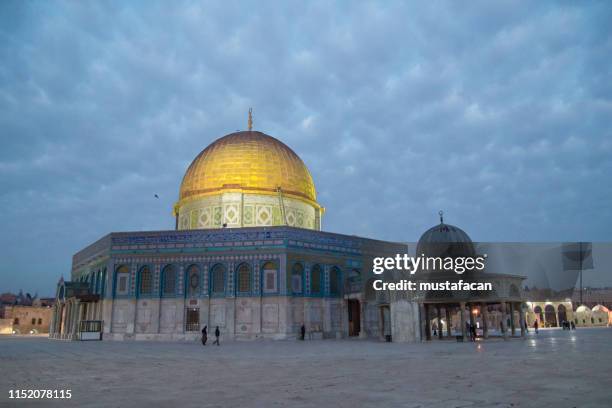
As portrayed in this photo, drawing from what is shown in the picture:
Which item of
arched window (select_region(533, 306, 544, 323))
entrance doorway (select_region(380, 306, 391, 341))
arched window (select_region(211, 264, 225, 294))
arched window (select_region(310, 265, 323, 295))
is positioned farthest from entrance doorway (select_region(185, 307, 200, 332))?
arched window (select_region(533, 306, 544, 323))

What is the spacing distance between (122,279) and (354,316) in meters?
17.5

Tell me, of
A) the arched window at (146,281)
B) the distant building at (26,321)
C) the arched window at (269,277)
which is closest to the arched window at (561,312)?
the arched window at (269,277)

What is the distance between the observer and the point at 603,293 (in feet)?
263

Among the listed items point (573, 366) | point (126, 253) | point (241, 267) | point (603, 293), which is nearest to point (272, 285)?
point (241, 267)

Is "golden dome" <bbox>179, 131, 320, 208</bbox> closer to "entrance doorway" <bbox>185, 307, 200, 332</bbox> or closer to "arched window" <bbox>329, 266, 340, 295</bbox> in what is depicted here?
"arched window" <bbox>329, 266, 340, 295</bbox>

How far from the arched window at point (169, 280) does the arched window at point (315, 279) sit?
31.9 ft

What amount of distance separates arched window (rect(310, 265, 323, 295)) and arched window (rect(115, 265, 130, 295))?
13.2 metres

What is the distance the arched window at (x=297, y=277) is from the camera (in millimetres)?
35219

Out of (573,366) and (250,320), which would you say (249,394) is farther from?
(250,320)

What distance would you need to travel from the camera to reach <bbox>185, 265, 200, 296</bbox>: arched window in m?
35.6

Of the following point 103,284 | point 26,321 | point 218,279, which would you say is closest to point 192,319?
point 218,279

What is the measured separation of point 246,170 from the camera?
41.3 meters

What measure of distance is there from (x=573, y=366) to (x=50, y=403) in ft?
37.6

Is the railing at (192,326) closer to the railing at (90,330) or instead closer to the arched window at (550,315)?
the railing at (90,330)
